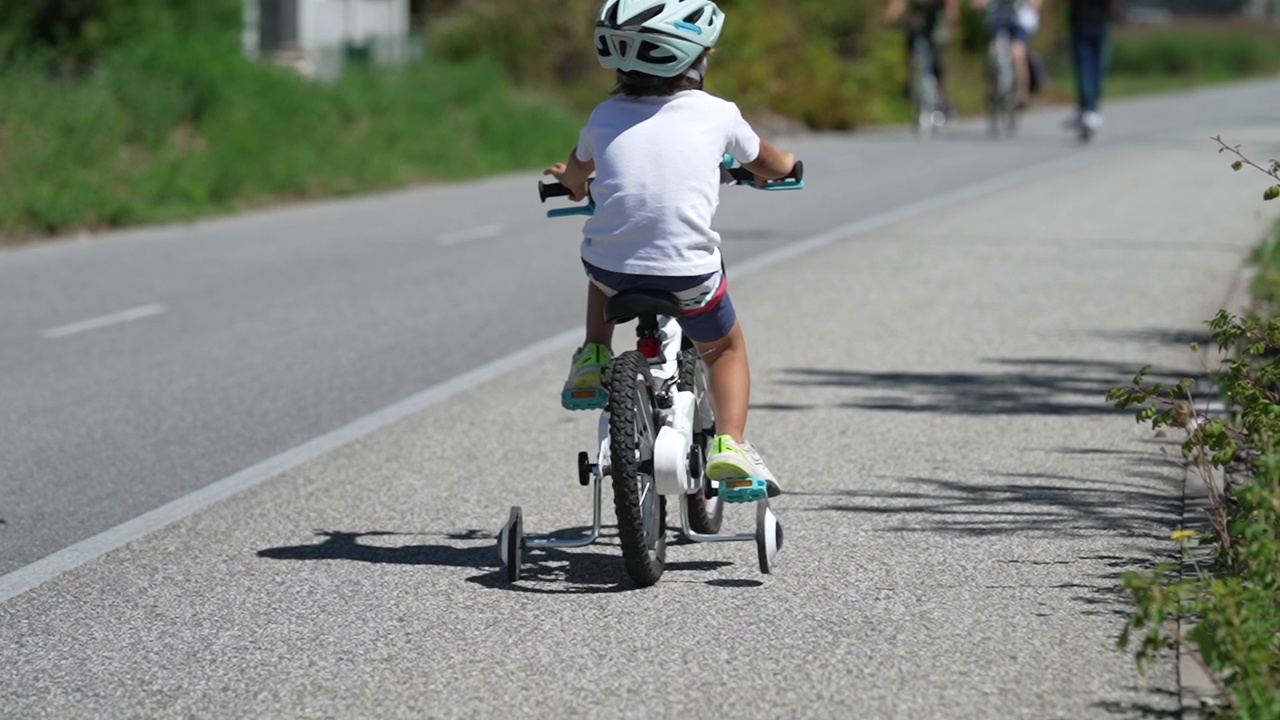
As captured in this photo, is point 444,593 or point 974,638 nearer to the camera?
point 974,638

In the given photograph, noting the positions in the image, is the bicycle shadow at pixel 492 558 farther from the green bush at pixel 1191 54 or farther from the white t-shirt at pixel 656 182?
the green bush at pixel 1191 54

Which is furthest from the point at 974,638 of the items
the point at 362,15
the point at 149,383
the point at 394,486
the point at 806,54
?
the point at 362,15

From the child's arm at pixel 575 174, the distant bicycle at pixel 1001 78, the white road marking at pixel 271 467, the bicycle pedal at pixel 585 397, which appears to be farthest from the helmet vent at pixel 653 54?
the distant bicycle at pixel 1001 78

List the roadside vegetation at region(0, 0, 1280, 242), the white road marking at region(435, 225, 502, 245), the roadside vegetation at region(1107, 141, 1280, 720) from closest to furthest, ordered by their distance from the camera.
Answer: the roadside vegetation at region(1107, 141, 1280, 720), the white road marking at region(435, 225, 502, 245), the roadside vegetation at region(0, 0, 1280, 242)

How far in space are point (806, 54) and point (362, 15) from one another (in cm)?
830

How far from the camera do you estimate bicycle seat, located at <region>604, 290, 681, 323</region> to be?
18.5 feet

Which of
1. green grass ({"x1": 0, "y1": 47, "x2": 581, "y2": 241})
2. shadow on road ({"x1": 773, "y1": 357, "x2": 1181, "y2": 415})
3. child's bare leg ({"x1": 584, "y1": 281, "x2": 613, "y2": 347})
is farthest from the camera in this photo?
green grass ({"x1": 0, "y1": 47, "x2": 581, "y2": 241})

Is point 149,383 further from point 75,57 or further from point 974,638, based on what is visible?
point 75,57

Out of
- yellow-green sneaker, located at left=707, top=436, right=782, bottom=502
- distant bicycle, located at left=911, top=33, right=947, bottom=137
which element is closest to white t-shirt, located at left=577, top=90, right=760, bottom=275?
yellow-green sneaker, located at left=707, top=436, right=782, bottom=502

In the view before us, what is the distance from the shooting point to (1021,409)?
28.2 feet

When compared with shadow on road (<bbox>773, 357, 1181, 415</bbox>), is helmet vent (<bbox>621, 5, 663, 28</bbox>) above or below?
above

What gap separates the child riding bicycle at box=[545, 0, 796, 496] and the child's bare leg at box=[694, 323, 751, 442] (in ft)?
0.25

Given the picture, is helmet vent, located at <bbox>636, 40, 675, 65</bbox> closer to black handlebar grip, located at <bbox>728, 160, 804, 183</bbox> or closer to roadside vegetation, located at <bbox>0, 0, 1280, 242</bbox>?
black handlebar grip, located at <bbox>728, 160, 804, 183</bbox>

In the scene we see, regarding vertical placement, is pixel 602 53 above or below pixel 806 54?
above
